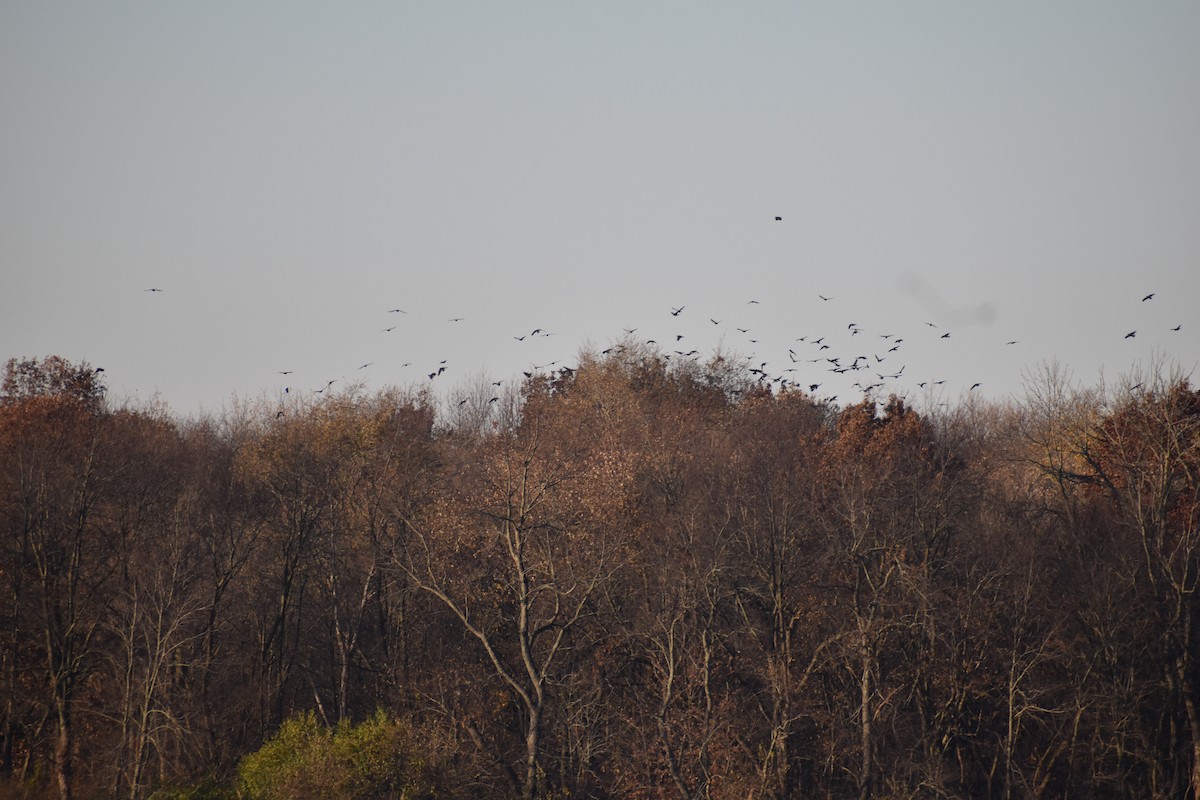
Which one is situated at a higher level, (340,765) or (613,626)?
(613,626)

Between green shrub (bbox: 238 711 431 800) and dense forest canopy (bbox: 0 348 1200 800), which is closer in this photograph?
green shrub (bbox: 238 711 431 800)

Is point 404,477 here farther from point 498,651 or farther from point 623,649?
point 623,649

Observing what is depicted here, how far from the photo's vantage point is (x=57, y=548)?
42719mm

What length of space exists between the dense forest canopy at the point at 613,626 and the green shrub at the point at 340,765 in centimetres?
10

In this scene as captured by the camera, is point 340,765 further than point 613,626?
No

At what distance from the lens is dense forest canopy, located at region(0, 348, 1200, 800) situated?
37438 mm

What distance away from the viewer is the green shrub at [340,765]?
31.6m

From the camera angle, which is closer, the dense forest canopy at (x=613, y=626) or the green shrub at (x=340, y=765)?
the green shrub at (x=340, y=765)

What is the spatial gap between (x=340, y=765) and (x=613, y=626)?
12.7 metres

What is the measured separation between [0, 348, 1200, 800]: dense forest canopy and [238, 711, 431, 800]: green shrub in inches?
4.0

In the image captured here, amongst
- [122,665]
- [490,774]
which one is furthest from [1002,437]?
[122,665]

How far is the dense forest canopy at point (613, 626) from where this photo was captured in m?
37.4

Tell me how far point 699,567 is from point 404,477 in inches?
656

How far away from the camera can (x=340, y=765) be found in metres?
32.0
